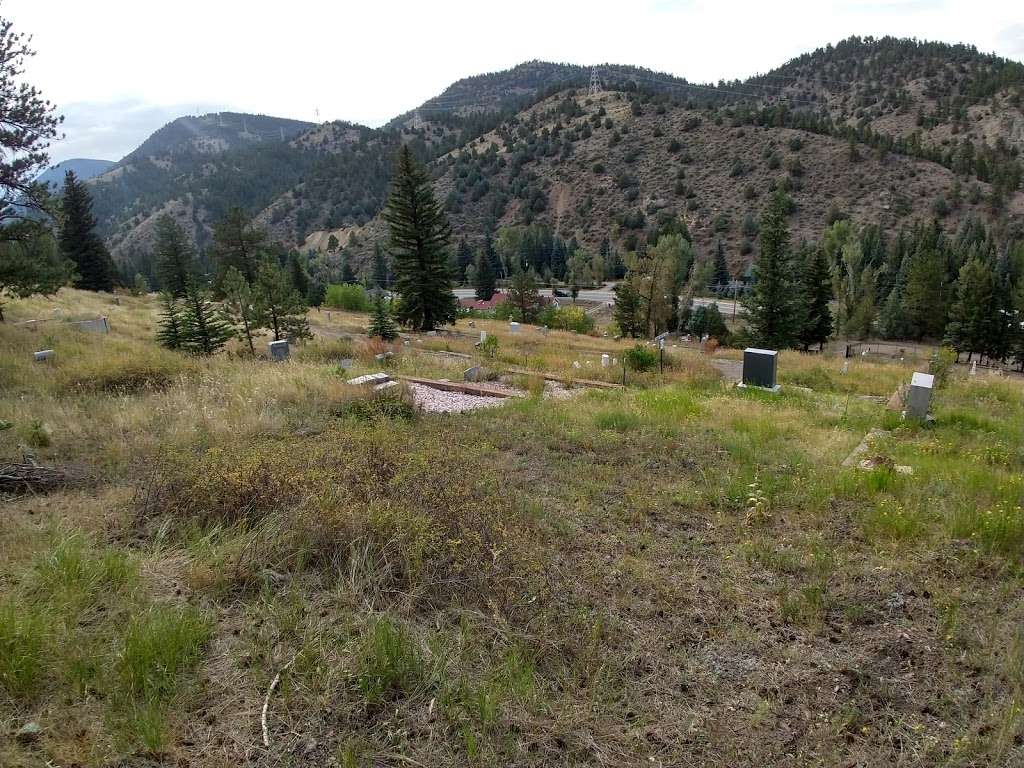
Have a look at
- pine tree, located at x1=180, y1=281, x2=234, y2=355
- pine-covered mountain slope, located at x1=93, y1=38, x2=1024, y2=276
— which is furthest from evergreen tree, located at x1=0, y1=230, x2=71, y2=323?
pine-covered mountain slope, located at x1=93, y1=38, x2=1024, y2=276

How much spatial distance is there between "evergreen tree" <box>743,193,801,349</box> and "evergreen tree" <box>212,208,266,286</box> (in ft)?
107

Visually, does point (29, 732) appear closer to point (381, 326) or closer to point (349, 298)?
point (381, 326)

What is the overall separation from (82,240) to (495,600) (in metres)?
48.9

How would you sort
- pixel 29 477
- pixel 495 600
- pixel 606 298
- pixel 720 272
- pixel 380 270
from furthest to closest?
pixel 380 270 < pixel 720 272 < pixel 606 298 < pixel 29 477 < pixel 495 600

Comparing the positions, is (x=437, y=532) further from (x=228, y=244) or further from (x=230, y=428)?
(x=228, y=244)

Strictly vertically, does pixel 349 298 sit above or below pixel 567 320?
above

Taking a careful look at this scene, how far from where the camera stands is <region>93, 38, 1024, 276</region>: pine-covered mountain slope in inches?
3479

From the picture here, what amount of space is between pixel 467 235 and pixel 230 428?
10212 cm

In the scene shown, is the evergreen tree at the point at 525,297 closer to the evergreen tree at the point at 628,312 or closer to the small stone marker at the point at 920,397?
the evergreen tree at the point at 628,312

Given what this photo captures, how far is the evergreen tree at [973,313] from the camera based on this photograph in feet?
138

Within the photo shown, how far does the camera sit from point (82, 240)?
133ft

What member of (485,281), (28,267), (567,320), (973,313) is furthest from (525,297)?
(28,267)

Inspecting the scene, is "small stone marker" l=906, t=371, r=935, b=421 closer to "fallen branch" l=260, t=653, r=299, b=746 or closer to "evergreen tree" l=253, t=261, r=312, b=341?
"fallen branch" l=260, t=653, r=299, b=746

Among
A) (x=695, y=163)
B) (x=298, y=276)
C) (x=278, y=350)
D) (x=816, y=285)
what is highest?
(x=695, y=163)
